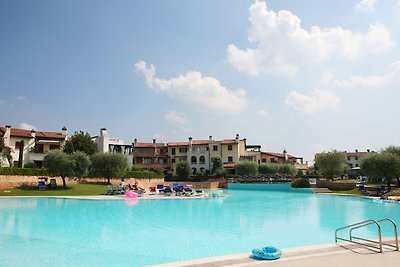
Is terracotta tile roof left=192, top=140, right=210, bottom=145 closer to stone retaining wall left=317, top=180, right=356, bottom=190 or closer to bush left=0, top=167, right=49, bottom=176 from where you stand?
stone retaining wall left=317, top=180, right=356, bottom=190

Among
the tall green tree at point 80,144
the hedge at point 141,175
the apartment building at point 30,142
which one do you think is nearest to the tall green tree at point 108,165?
the hedge at point 141,175

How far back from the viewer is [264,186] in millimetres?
46000

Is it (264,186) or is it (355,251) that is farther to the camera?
(264,186)

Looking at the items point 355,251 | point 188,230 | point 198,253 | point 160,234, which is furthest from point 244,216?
point 355,251

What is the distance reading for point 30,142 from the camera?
48375 mm

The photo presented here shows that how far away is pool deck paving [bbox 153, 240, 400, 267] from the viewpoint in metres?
6.12

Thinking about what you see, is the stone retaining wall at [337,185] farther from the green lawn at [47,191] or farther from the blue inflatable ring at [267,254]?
the blue inflatable ring at [267,254]

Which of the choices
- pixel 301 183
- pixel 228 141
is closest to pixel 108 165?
pixel 301 183

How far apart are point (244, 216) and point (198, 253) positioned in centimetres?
850

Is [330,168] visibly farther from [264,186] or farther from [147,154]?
[147,154]

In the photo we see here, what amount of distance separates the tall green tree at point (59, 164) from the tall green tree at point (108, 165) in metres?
6.39

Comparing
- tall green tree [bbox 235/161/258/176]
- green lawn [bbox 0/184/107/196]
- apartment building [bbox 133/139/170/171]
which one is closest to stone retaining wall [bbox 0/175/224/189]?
green lawn [bbox 0/184/107/196]

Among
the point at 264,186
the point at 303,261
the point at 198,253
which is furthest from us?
the point at 264,186

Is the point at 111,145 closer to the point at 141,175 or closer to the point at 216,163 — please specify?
the point at 141,175
